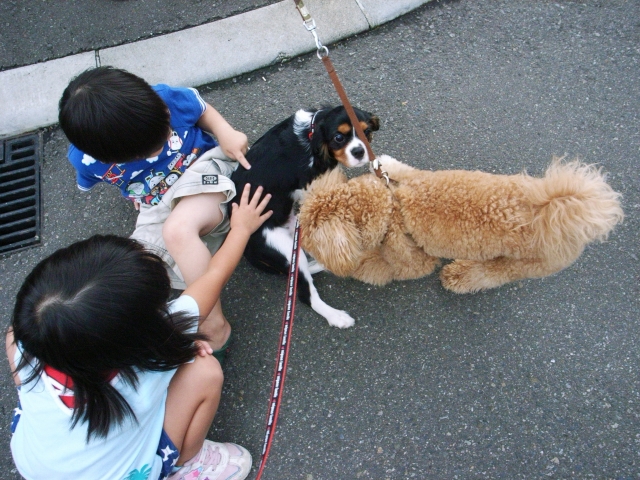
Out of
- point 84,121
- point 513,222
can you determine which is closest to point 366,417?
point 513,222

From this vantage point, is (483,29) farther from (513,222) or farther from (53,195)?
(53,195)

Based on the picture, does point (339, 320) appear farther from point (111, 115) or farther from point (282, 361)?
point (111, 115)

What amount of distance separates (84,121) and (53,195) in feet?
3.70

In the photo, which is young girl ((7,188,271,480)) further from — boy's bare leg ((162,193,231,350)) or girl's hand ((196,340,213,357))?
boy's bare leg ((162,193,231,350))

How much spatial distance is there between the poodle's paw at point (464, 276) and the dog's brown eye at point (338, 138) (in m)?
0.78

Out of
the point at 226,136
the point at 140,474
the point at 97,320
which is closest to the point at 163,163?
the point at 226,136

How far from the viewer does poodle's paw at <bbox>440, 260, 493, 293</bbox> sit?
191 centimetres

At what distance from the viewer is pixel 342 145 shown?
2.00 m

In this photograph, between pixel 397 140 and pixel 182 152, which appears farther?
pixel 397 140

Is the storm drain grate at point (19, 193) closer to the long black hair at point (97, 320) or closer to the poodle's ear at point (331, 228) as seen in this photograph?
the long black hair at point (97, 320)

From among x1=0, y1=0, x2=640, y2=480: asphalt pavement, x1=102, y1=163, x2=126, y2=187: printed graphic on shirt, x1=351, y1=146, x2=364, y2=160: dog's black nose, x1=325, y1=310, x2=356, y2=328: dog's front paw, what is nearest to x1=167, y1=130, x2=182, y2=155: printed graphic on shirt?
x1=102, y1=163, x2=126, y2=187: printed graphic on shirt

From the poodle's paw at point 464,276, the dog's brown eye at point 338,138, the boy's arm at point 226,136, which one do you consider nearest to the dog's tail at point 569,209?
the poodle's paw at point 464,276

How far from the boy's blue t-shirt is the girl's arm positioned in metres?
0.37

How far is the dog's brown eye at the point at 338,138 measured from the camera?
1961mm
